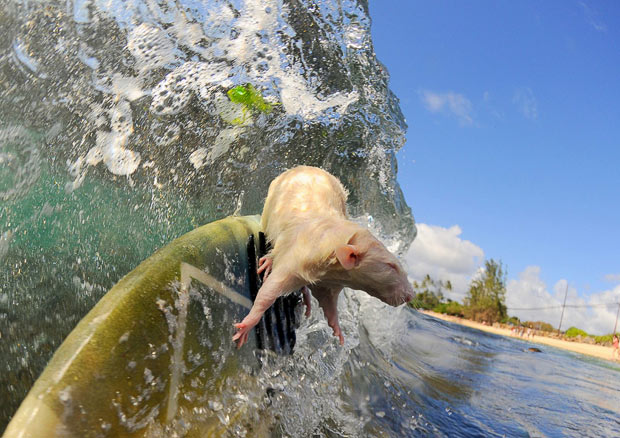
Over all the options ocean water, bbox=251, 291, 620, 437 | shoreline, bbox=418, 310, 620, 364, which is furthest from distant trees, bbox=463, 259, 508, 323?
ocean water, bbox=251, 291, 620, 437

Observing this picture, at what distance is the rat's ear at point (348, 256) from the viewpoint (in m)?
2.20

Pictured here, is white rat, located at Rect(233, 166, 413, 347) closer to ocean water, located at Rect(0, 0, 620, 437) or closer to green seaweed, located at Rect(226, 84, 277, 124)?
ocean water, located at Rect(0, 0, 620, 437)

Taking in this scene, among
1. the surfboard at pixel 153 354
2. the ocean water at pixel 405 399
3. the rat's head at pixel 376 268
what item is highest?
the rat's head at pixel 376 268

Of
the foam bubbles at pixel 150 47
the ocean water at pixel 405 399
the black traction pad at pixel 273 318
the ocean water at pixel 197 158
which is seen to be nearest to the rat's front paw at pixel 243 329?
the ocean water at pixel 197 158

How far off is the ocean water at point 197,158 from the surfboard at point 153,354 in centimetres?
26

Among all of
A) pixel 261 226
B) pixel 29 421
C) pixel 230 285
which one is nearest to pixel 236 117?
pixel 261 226

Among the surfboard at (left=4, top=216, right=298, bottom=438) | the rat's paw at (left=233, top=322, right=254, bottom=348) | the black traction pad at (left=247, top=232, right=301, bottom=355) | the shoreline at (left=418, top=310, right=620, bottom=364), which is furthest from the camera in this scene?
the shoreline at (left=418, top=310, right=620, bottom=364)

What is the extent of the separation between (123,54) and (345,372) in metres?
3.74

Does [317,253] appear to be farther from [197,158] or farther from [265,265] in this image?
[197,158]


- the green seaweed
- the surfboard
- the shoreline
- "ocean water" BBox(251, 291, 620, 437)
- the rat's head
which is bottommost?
the shoreline

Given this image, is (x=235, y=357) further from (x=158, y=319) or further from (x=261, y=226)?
(x=261, y=226)

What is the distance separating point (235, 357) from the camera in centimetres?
257

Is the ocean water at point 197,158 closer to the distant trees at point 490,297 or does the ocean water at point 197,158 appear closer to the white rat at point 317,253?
the white rat at point 317,253

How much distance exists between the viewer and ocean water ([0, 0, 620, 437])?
114 inches
